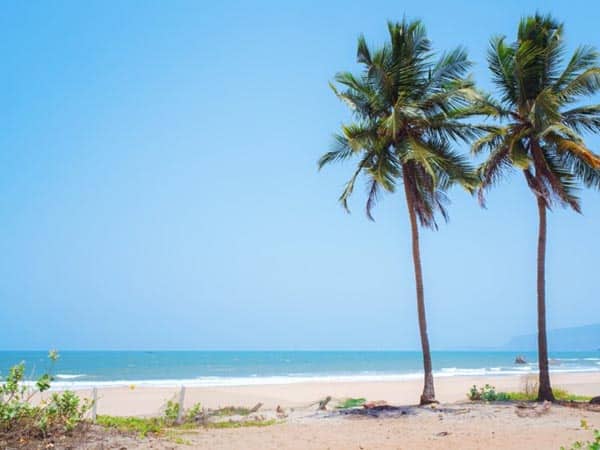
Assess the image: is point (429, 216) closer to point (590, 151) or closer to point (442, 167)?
point (442, 167)

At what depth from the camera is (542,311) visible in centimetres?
1479

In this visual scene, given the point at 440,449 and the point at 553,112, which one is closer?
the point at 440,449

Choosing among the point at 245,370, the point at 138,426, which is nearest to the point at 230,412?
the point at 138,426

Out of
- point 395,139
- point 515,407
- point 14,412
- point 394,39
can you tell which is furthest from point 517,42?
point 14,412

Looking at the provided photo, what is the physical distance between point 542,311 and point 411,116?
608cm

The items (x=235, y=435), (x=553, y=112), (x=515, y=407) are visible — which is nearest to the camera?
(x=235, y=435)

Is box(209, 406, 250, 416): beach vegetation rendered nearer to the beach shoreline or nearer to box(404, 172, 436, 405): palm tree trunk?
the beach shoreline

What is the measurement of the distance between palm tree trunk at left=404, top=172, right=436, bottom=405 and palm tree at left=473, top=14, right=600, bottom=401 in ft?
A: 6.78

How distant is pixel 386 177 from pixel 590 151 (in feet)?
16.6

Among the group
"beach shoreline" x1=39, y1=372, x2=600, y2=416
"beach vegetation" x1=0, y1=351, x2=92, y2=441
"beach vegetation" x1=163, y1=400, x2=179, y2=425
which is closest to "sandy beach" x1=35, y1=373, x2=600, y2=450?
"beach vegetation" x1=0, y1=351, x2=92, y2=441

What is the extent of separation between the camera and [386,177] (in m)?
15.5

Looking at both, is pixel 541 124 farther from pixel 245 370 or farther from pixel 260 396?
pixel 245 370

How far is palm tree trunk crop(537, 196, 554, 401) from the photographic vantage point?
14.5m

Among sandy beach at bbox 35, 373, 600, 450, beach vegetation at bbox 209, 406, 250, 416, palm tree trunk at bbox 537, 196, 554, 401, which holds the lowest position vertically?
beach vegetation at bbox 209, 406, 250, 416
